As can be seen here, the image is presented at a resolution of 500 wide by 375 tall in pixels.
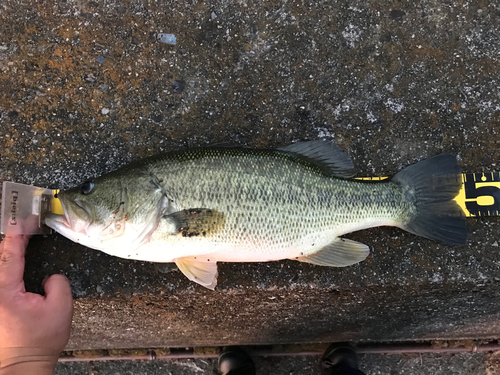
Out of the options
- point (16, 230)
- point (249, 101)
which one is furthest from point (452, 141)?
point (16, 230)

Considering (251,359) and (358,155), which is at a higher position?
(358,155)

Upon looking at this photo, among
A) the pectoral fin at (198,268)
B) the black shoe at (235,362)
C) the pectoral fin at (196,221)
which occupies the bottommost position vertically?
the black shoe at (235,362)

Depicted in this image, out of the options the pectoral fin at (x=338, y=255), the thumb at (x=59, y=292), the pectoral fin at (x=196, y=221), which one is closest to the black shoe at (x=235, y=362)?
the pectoral fin at (x=338, y=255)

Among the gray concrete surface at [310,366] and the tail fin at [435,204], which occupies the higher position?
the tail fin at [435,204]

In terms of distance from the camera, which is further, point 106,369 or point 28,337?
point 106,369

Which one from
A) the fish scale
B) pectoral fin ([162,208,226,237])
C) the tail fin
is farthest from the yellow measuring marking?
pectoral fin ([162,208,226,237])

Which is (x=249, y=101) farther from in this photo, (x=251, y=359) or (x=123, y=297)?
(x=251, y=359)

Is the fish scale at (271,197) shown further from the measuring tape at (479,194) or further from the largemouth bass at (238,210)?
the measuring tape at (479,194)
